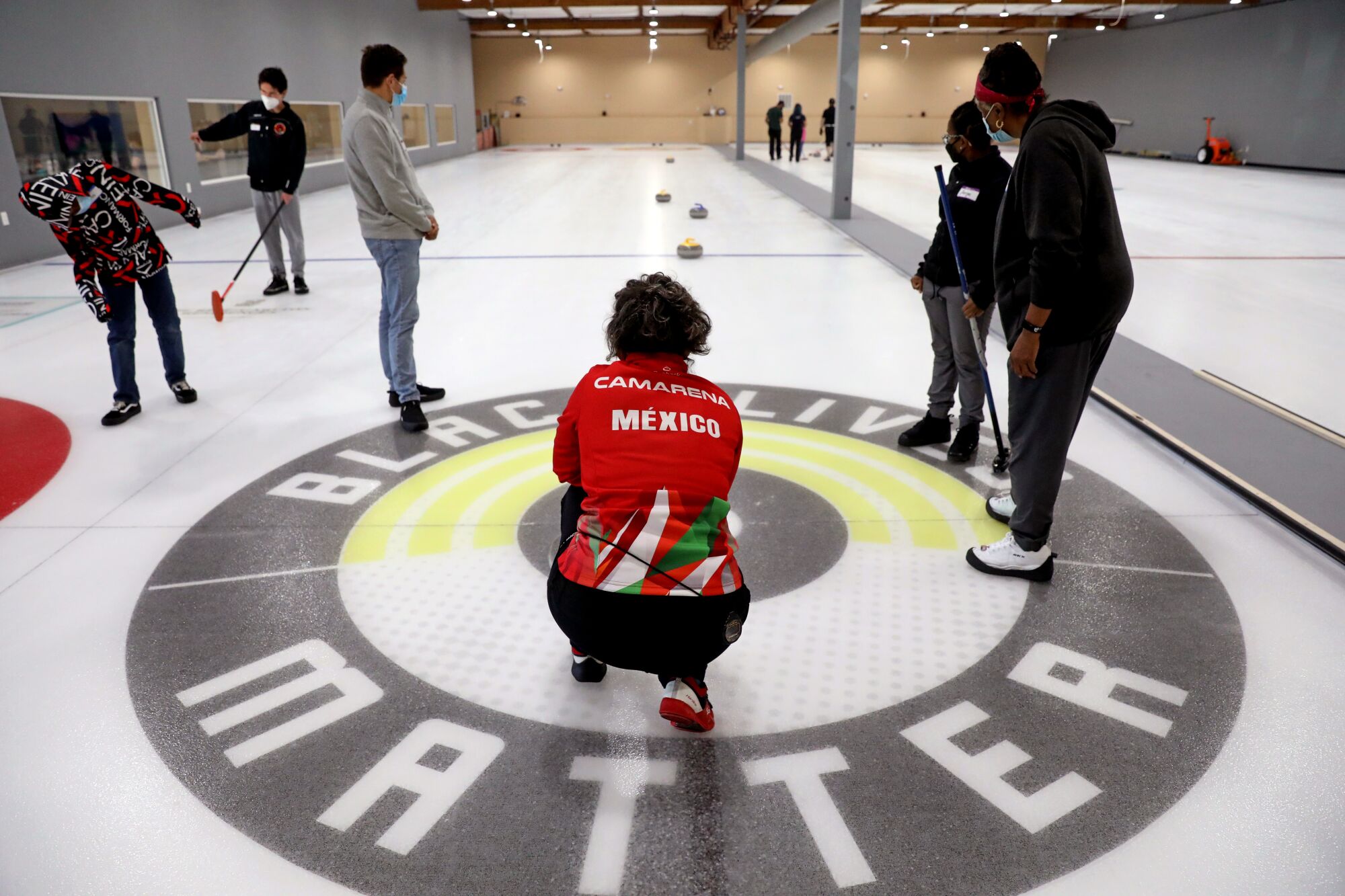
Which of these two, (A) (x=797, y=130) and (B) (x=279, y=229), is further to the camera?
(A) (x=797, y=130)

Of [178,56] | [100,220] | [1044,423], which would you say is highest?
[178,56]

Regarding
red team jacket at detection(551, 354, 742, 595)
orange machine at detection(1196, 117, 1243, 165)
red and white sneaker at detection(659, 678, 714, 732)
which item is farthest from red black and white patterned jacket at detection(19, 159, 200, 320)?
orange machine at detection(1196, 117, 1243, 165)

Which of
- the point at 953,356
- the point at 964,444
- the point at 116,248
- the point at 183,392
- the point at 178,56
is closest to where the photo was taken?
the point at 964,444

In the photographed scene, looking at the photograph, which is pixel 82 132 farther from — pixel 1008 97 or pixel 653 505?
pixel 653 505

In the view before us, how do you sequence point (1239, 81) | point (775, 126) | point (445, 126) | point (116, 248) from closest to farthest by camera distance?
point (116, 248)
point (1239, 81)
point (775, 126)
point (445, 126)

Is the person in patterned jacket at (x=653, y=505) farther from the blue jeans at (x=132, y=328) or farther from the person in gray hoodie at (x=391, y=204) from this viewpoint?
the blue jeans at (x=132, y=328)

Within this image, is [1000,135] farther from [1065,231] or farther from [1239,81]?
[1239,81]

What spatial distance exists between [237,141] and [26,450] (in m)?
12.8

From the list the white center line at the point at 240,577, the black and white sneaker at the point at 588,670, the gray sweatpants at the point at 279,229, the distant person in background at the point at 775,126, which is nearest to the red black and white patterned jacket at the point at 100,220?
the white center line at the point at 240,577

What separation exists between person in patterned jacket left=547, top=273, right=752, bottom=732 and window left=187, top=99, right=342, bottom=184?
28.7 ft

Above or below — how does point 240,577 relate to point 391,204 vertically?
below

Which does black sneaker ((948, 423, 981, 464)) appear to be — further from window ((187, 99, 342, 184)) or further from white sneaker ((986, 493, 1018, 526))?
window ((187, 99, 342, 184))

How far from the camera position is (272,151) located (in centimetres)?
668

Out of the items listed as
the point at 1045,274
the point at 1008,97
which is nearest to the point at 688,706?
the point at 1045,274
